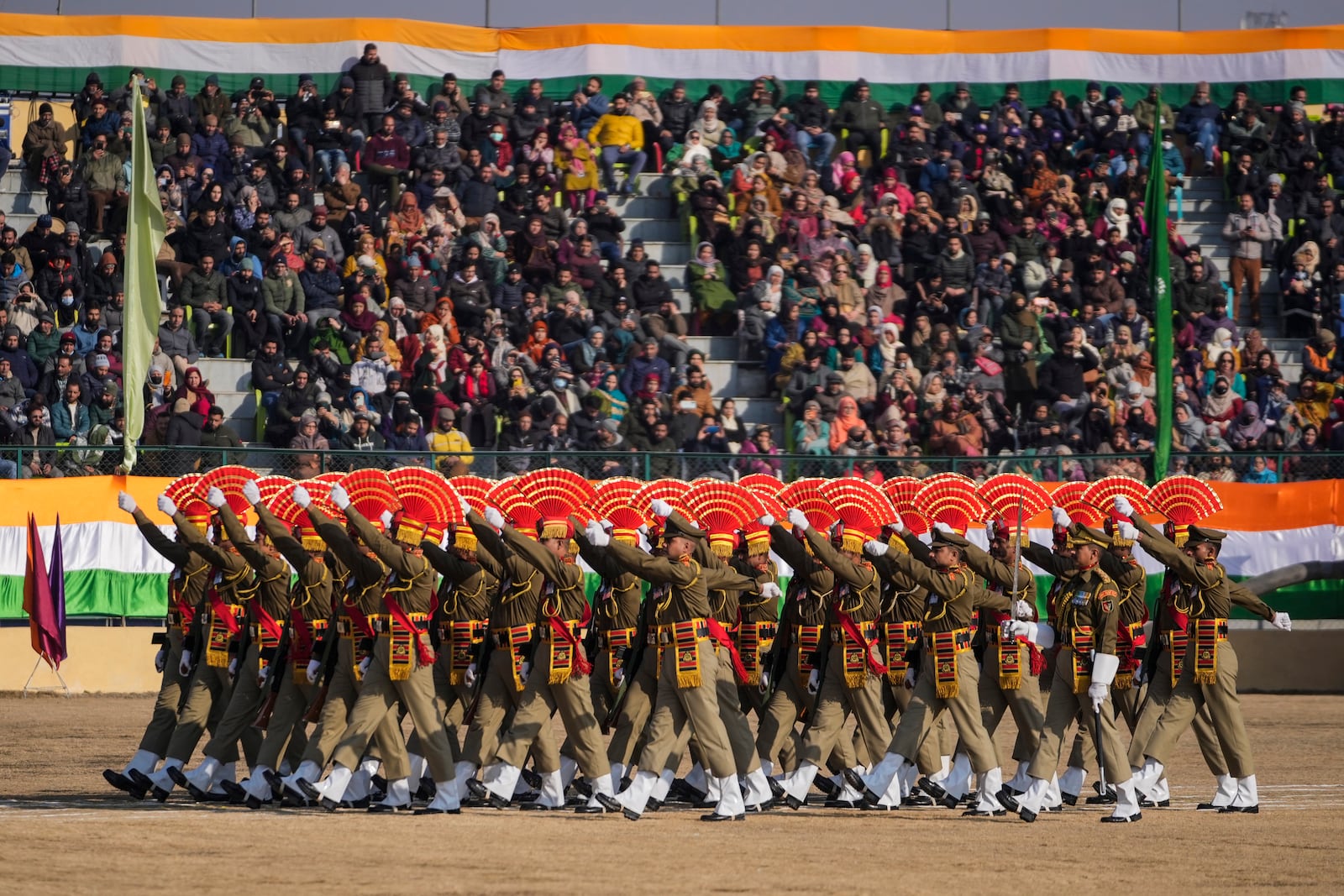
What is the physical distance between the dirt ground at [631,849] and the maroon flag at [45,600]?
21.1ft

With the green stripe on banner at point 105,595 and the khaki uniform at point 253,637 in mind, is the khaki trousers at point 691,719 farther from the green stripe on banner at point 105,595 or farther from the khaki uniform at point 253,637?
the green stripe on banner at point 105,595

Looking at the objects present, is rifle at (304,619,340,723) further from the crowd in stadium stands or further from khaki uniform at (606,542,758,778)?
the crowd in stadium stands

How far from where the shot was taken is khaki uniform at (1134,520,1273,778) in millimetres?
13891

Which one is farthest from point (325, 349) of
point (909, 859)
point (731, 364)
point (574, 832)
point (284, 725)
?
point (909, 859)

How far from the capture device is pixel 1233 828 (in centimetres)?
1297

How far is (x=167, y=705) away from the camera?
45.6 feet

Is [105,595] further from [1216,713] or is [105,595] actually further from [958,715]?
[1216,713]

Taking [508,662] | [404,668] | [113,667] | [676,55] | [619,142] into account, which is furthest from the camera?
[676,55]

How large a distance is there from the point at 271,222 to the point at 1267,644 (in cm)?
1289

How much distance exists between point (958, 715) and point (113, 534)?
11.4 metres

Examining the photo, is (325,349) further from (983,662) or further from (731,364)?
(983,662)

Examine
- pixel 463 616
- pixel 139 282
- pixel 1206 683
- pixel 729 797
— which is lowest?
pixel 729 797

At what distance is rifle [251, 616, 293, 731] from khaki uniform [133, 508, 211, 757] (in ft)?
2.08

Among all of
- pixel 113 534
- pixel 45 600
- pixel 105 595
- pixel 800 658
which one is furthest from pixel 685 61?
pixel 800 658
